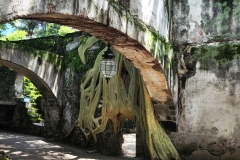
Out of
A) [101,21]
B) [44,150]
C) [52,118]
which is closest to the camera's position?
[101,21]

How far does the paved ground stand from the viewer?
627 cm

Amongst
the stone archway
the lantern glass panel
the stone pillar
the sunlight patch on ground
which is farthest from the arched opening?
the stone pillar

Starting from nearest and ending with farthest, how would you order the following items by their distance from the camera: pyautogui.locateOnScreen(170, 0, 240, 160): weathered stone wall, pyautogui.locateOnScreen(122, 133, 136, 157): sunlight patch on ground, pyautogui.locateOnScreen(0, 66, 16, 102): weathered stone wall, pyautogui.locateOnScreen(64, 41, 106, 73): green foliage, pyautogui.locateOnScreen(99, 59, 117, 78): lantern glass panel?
1. pyautogui.locateOnScreen(99, 59, 117, 78): lantern glass panel
2. pyautogui.locateOnScreen(170, 0, 240, 160): weathered stone wall
3. pyautogui.locateOnScreen(122, 133, 136, 157): sunlight patch on ground
4. pyautogui.locateOnScreen(64, 41, 106, 73): green foliage
5. pyautogui.locateOnScreen(0, 66, 16, 102): weathered stone wall

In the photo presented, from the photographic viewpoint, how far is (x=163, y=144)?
578cm

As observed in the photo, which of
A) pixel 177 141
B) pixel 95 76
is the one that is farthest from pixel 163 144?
pixel 95 76

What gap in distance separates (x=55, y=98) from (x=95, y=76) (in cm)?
177

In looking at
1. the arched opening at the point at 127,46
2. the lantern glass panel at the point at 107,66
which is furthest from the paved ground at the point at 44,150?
the lantern glass panel at the point at 107,66

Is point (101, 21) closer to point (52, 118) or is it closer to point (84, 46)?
point (84, 46)

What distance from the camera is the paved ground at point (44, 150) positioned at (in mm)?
6266

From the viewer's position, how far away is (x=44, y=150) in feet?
22.5

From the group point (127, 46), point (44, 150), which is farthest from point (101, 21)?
point (44, 150)

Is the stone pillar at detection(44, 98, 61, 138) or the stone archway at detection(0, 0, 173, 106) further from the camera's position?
the stone pillar at detection(44, 98, 61, 138)

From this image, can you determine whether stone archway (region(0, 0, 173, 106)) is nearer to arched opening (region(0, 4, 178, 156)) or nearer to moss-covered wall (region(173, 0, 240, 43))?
arched opening (region(0, 4, 178, 156))

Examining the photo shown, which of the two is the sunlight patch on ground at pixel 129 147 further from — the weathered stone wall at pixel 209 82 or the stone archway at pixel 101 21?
the stone archway at pixel 101 21
